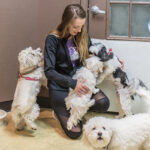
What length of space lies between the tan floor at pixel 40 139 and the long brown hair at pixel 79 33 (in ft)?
2.16

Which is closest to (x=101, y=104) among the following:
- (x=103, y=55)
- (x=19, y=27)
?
(x=103, y=55)

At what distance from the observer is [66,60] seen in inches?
92.7

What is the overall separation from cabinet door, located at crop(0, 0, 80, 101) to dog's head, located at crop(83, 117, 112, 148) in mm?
1344

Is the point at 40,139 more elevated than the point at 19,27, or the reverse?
the point at 19,27

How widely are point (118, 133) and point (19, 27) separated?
154 centimetres

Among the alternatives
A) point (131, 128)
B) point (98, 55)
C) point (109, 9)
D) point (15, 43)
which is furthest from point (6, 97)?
point (131, 128)

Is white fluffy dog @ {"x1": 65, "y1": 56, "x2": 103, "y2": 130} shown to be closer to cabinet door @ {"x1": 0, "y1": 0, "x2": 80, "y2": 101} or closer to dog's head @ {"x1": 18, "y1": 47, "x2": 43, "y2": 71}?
dog's head @ {"x1": 18, "y1": 47, "x2": 43, "y2": 71}

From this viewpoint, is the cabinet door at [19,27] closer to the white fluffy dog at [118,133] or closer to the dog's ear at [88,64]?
the dog's ear at [88,64]

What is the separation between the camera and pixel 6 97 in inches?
110

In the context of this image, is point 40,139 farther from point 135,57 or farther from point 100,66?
point 135,57

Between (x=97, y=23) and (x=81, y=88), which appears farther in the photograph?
(x=97, y=23)

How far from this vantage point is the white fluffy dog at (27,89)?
2.27 meters

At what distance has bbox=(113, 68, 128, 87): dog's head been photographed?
237 cm

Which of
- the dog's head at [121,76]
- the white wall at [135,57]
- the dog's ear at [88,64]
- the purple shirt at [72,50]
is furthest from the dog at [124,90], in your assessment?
the purple shirt at [72,50]
